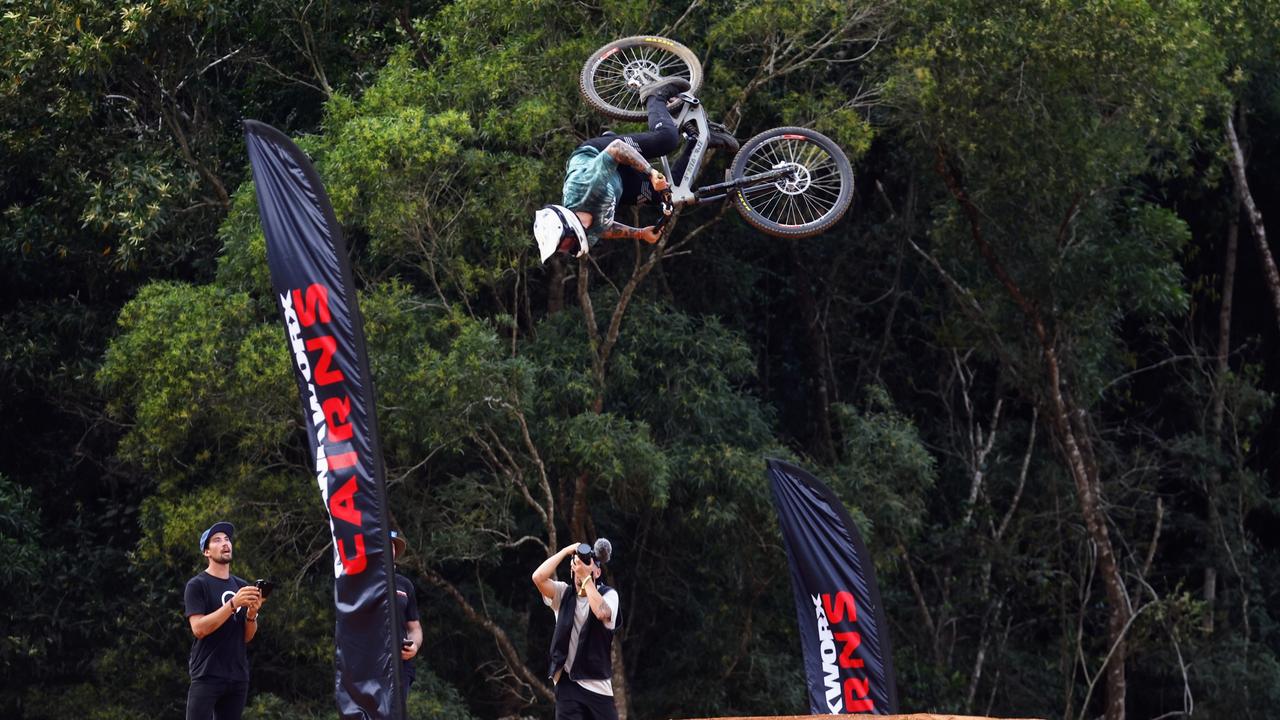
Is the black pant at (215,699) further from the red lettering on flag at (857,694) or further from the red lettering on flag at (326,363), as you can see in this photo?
the red lettering on flag at (857,694)

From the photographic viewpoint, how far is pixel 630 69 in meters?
10.0

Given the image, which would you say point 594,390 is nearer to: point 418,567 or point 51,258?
point 418,567

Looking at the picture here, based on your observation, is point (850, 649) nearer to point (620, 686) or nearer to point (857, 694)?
point (857, 694)

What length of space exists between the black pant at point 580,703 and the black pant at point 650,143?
2.81 m

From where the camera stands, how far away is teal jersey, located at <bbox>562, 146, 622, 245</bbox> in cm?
848

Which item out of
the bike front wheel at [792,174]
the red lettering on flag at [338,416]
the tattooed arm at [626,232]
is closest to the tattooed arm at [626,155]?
the tattooed arm at [626,232]

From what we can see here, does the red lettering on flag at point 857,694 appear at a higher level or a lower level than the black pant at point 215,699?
lower

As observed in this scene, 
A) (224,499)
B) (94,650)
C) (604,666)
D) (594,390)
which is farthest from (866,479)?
(604,666)

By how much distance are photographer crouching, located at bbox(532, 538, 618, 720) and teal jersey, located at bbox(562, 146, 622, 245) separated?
200 cm

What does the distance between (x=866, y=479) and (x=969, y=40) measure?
4.01m

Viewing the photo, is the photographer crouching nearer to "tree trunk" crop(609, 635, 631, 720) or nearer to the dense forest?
the dense forest

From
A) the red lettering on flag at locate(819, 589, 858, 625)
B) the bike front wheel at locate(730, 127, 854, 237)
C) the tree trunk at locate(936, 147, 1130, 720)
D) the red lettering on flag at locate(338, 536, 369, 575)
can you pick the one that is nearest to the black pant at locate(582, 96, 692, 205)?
the bike front wheel at locate(730, 127, 854, 237)

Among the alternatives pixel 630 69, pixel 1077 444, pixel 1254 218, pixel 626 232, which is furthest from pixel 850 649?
pixel 1254 218

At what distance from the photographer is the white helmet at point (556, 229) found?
8.05 metres
